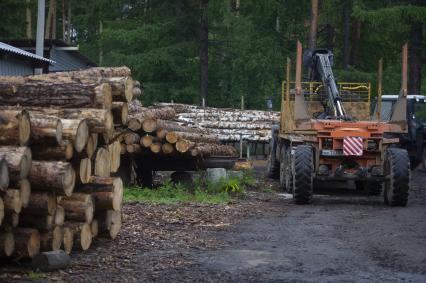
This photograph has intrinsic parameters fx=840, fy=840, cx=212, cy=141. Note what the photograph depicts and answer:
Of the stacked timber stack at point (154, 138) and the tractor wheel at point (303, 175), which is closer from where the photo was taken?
the tractor wheel at point (303, 175)

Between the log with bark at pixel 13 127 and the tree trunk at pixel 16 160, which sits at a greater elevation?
the log with bark at pixel 13 127

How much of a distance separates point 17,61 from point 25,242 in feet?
77.1

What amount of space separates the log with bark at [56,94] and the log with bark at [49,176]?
1.97m

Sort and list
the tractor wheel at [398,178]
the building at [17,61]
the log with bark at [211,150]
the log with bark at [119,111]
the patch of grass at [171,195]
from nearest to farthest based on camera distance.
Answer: the log with bark at [119,111]
the patch of grass at [171,195]
the tractor wheel at [398,178]
the log with bark at [211,150]
the building at [17,61]

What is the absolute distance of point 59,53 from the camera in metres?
43.4

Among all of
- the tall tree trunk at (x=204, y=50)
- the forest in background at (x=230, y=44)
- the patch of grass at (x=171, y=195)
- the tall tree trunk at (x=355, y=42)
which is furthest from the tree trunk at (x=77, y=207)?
the tall tree trunk at (x=355, y=42)

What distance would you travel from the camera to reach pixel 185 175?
65.1 feet

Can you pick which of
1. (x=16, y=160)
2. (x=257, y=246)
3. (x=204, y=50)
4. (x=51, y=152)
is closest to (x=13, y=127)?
(x=16, y=160)

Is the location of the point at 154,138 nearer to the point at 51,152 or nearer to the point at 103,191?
the point at 103,191

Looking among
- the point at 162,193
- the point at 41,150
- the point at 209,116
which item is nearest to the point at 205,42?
the point at 209,116

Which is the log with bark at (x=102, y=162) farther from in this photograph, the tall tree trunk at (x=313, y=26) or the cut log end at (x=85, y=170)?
the tall tree trunk at (x=313, y=26)

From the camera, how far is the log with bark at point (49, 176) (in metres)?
8.95

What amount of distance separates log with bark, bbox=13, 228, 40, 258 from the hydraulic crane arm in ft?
34.6

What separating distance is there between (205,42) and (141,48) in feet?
13.0
